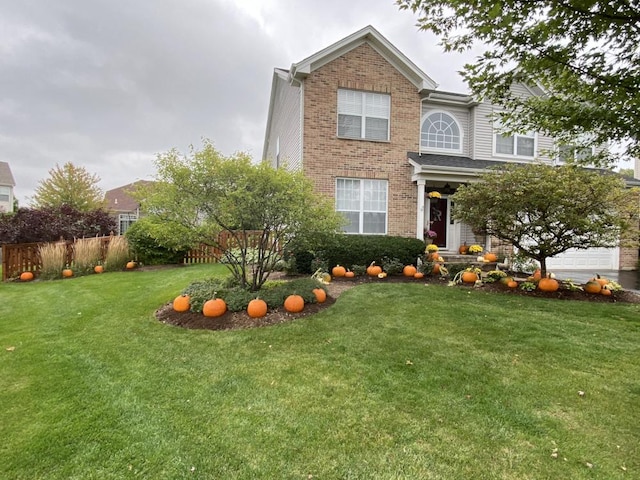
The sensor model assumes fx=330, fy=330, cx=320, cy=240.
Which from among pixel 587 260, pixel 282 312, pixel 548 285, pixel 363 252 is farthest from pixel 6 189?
pixel 587 260

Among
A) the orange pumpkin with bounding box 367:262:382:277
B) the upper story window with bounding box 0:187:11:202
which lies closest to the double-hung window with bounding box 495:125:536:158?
the orange pumpkin with bounding box 367:262:382:277

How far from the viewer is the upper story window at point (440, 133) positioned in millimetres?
12203

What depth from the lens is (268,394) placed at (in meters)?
3.02

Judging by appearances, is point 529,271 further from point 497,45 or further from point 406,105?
point 497,45

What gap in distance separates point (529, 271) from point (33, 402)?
11.1m

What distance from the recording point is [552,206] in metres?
6.86

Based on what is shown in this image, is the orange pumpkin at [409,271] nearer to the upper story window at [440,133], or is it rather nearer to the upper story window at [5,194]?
the upper story window at [440,133]

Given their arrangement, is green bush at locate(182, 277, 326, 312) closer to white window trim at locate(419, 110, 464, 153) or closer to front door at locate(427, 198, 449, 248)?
front door at locate(427, 198, 449, 248)

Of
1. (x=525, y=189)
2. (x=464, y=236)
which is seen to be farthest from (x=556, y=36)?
(x=464, y=236)

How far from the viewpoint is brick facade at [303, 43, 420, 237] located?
1043 cm

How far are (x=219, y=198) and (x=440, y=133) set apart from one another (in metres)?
9.84

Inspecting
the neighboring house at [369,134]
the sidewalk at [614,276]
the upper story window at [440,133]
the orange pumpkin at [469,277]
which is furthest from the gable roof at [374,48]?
the sidewalk at [614,276]

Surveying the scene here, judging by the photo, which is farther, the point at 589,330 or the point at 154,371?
the point at 589,330

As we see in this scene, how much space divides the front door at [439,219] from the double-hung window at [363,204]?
256cm
